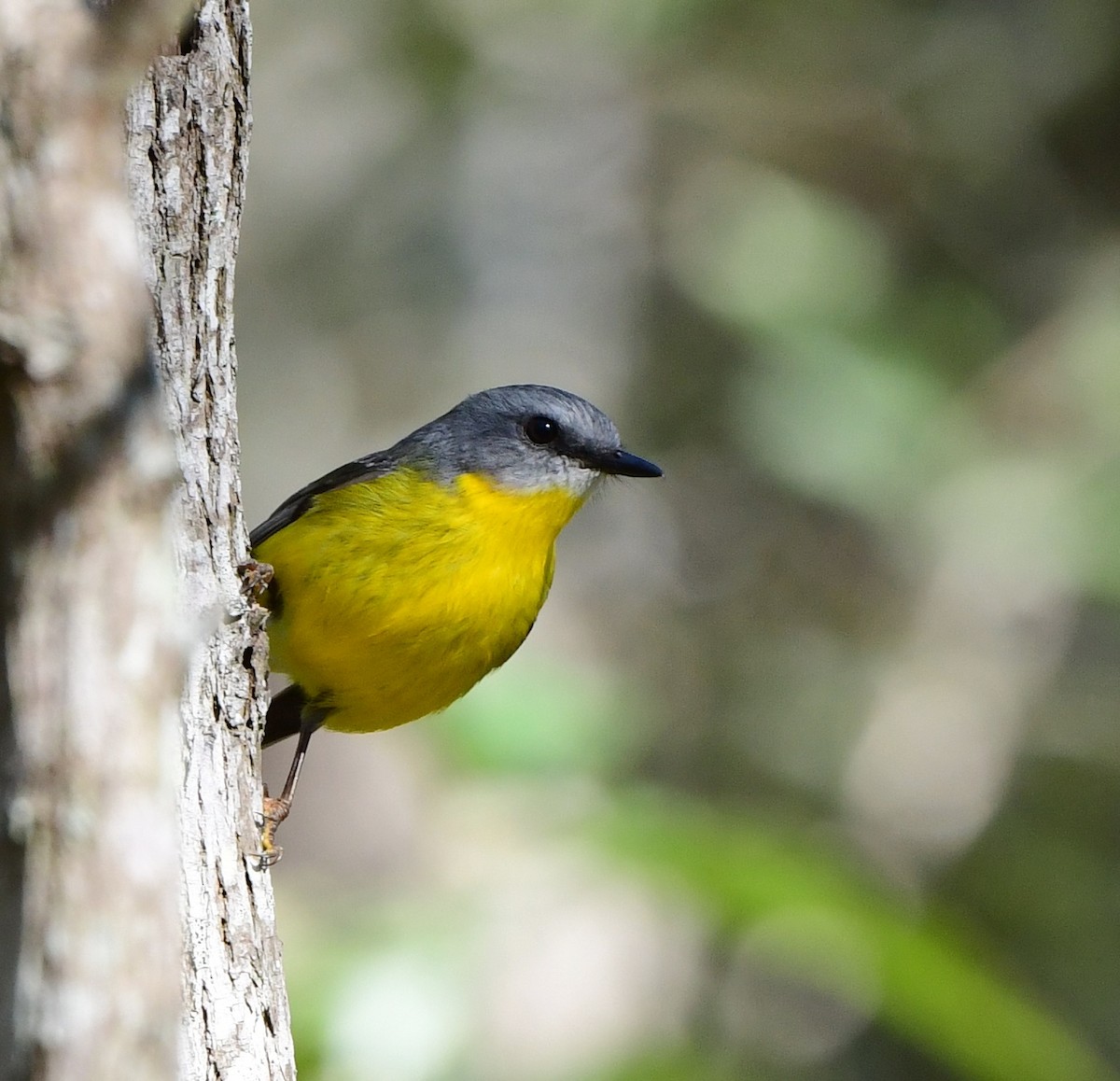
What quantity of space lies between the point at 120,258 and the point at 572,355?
24.4 feet

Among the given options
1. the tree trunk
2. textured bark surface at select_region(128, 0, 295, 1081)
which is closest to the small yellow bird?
textured bark surface at select_region(128, 0, 295, 1081)

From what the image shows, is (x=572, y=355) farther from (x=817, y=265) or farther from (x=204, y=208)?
(x=204, y=208)

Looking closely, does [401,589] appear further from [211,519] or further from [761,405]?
[761,405]

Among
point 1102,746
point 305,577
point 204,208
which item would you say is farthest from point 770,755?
point 204,208

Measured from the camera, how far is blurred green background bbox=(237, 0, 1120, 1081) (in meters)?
7.01

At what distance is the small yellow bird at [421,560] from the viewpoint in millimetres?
4008

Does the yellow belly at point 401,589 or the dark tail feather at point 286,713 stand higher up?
the yellow belly at point 401,589

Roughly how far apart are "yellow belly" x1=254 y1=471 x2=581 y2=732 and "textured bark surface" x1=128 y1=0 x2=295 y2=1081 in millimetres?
1078

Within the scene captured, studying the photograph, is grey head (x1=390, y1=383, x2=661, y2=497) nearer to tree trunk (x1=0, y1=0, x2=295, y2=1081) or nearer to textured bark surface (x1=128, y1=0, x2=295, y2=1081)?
textured bark surface (x1=128, y1=0, x2=295, y2=1081)

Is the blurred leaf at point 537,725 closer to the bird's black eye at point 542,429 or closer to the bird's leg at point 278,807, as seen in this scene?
the bird's leg at point 278,807

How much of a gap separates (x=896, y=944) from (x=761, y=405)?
4148mm

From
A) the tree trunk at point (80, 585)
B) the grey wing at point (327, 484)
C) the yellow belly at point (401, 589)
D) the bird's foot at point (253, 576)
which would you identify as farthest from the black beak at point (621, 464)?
the tree trunk at point (80, 585)

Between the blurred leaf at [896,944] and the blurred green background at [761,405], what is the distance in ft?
2.36

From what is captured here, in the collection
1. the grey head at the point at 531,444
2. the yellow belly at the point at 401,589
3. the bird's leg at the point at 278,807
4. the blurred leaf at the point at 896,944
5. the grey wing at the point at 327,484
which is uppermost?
the grey head at the point at 531,444
